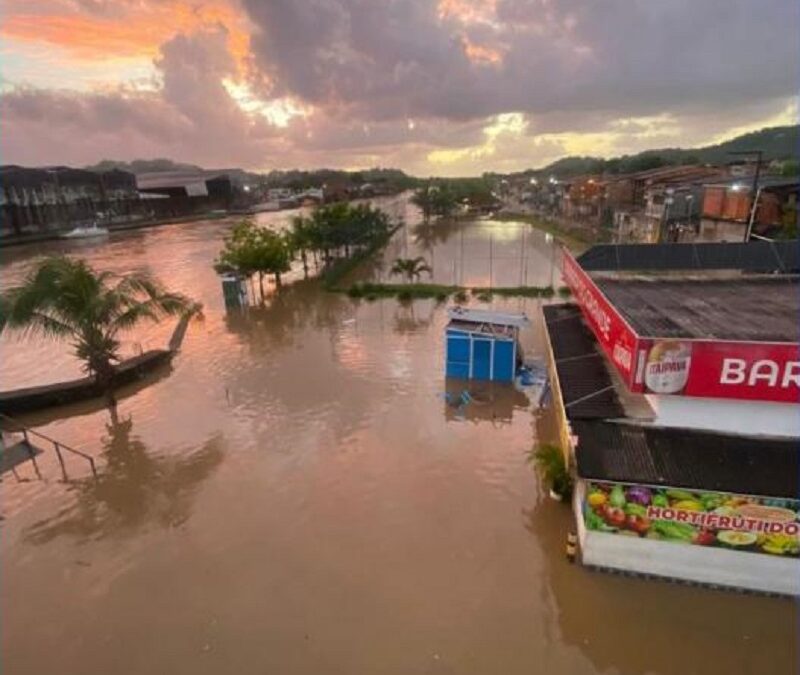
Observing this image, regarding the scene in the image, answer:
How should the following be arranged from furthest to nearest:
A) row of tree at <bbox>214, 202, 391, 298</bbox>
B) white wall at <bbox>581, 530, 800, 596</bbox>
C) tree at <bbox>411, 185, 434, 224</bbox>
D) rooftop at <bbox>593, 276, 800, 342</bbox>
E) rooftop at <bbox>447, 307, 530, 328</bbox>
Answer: tree at <bbox>411, 185, 434, 224</bbox>
row of tree at <bbox>214, 202, 391, 298</bbox>
rooftop at <bbox>447, 307, 530, 328</bbox>
rooftop at <bbox>593, 276, 800, 342</bbox>
white wall at <bbox>581, 530, 800, 596</bbox>

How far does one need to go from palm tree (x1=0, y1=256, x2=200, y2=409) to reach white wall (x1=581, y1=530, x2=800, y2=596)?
41.2 ft

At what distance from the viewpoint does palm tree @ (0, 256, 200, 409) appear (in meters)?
12.6

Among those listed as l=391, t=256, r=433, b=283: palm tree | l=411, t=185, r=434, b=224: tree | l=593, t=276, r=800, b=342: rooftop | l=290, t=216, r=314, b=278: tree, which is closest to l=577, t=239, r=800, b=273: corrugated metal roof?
l=593, t=276, r=800, b=342: rooftop

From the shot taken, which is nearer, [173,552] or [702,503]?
[702,503]

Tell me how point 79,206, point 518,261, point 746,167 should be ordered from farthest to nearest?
point 79,206 → point 746,167 → point 518,261

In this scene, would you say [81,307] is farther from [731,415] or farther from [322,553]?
[731,415]

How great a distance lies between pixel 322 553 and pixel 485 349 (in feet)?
28.4

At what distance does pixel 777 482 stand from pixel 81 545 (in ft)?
39.0

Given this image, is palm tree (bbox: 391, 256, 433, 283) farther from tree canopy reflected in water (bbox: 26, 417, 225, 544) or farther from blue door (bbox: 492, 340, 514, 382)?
tree canopy reflected in water (bbox: 26, 417, 225, 544)

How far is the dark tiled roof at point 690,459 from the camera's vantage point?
7500mm

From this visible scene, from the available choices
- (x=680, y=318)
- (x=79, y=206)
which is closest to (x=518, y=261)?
(x=680, y=318)

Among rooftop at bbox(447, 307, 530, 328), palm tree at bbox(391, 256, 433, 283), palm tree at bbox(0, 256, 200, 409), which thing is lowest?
palm tree at bbox(391, 256, 433, 283)

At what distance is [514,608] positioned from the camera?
7848 millimetres

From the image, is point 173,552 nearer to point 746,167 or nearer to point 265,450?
point 265,450
